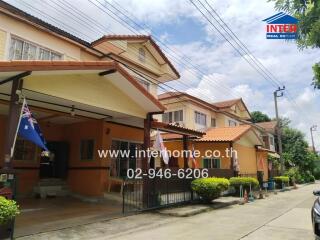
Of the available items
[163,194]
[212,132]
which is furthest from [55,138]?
[212,132]

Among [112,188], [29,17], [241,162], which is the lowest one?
[112,188]

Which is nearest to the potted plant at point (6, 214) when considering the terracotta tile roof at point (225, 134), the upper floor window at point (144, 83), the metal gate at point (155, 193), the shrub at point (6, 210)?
the shrub at point (6, 210)

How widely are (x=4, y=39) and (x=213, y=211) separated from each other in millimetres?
10959

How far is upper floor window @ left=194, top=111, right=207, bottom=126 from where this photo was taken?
2878 cm

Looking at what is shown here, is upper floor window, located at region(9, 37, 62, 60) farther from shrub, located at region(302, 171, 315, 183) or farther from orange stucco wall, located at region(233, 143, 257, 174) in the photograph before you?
shrub, located at region(302, 171, 315, 183)

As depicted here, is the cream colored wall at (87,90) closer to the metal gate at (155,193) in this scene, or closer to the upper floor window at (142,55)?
the metal gate at (155,193)

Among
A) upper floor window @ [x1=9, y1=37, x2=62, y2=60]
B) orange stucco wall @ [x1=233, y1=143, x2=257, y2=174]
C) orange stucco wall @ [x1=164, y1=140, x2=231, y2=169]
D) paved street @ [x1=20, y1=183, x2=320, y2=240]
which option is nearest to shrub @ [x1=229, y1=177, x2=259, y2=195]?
orange stucco wall @ [x1=164, y1=140, x2=231, y2=169]

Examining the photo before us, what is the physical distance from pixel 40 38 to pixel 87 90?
5696mm

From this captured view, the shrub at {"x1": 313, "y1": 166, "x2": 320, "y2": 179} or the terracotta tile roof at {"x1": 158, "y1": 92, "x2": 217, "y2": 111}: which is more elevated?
the terracotta tile roof at {"x1": 158, "y1": 92, "x2": 217, "y2": 111}

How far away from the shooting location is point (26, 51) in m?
13.6

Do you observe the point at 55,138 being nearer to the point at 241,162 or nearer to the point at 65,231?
the point at 65,231

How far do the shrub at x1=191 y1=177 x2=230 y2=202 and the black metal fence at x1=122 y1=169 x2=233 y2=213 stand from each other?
55 centimetres

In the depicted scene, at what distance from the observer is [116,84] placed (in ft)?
36.6

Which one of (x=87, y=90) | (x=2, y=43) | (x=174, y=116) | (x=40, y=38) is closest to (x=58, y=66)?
(x=87, y=90)
